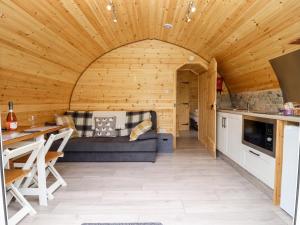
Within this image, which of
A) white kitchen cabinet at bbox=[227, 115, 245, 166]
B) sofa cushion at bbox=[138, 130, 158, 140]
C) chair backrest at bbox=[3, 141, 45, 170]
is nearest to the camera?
chair backrest at bbox=[3, 141, 45, 170]

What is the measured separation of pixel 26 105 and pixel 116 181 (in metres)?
1.81

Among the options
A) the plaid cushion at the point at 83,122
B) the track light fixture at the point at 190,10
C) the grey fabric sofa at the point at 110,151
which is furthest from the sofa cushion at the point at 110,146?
the track light fixture at the point at 190,10

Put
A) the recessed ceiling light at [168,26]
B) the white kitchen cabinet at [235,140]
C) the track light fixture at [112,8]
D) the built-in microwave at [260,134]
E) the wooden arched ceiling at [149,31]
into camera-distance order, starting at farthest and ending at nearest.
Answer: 1. the recessed ceiling light at [168,26]
2. the white kitchen cabinet at [235,140]
3. the track light fixture at [112,8]
4. the built-in microwave at [260,134]
5. the wooden arched ceiling at [149,31]

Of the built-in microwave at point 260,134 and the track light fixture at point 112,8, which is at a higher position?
the track light fixture at point 112,8

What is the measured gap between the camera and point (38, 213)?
7.18 feet

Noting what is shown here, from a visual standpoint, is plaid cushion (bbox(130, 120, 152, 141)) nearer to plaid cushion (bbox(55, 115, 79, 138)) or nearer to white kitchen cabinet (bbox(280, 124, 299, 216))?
plaid cushion (bbox(55, 115, 79, 138))

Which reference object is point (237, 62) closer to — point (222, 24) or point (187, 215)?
point (222, 24)

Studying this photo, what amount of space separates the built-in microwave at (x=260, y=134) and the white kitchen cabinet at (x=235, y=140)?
0.16 m

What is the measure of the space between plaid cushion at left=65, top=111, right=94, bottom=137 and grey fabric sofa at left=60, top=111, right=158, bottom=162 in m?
0.57

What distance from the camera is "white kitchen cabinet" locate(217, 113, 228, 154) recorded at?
391 centimetres

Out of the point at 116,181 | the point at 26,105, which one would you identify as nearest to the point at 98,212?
the point at 116,181

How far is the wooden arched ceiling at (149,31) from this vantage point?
2.24 metres

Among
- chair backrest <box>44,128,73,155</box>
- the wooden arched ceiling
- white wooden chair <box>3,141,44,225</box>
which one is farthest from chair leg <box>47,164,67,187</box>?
the wooden arched ceiling

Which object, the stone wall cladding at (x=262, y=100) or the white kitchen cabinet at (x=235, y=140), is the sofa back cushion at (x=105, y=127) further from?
the stone wall cladding at (x=262, y=100)
